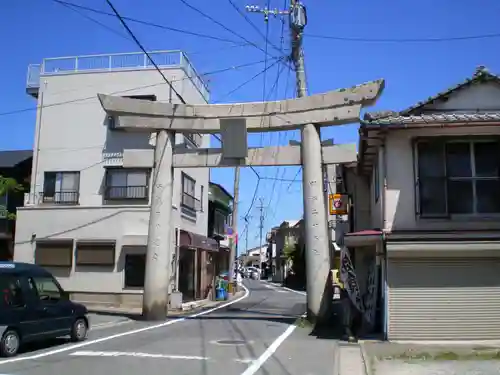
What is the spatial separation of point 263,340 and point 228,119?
7965 millimetres

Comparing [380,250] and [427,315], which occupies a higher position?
[380,250]

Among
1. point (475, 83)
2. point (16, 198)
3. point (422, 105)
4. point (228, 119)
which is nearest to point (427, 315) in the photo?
point (422, 105)

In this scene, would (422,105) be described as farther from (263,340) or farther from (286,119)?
(263,340)

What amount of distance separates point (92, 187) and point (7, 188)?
372cm

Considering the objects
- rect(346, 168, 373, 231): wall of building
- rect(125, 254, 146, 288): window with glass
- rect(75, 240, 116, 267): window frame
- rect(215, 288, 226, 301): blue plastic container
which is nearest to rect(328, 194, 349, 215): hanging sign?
rect(346, 168, 373, 231): wall of building

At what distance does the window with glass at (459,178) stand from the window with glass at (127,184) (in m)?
14.5

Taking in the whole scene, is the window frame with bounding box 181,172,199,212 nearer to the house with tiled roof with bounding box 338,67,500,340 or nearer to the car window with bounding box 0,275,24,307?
the house with tiled roof with bounding box 338,67,500,340

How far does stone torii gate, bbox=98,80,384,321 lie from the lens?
17.6m

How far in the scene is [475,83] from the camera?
49.2 ft

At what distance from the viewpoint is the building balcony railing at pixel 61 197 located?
25.8 m

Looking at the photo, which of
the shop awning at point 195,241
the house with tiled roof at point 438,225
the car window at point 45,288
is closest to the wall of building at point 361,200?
the house with tiled roof at point 438,225

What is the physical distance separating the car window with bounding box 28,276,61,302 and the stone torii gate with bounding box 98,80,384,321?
5800 millimetres

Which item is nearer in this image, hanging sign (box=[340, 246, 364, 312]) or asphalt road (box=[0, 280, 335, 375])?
asphalt road (box=[0, 280, 335, 375])

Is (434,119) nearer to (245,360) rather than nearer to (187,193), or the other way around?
(245,360)
